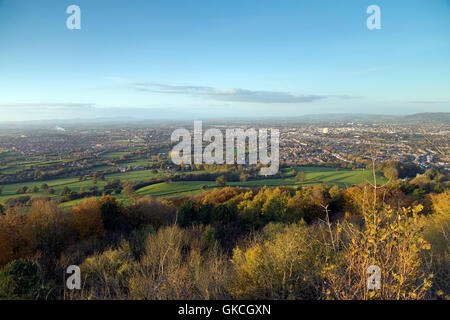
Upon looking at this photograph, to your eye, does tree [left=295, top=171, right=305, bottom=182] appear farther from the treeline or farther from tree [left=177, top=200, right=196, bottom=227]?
tree [left=177, top=200, right=196, bottom=227]

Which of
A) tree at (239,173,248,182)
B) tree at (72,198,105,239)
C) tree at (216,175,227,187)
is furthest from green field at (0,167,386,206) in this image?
tree at (72,198,105,239)

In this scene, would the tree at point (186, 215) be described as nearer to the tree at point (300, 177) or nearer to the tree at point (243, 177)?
the tree at point (243, 177)

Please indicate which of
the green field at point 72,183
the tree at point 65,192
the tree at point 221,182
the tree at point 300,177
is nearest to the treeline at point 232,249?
the tree at point 221,182

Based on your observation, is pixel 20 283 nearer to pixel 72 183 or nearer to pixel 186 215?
pixel 186 215

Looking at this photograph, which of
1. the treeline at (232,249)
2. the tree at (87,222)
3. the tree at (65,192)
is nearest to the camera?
the treeline at (232,249)

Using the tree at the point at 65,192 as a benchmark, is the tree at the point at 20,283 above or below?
above

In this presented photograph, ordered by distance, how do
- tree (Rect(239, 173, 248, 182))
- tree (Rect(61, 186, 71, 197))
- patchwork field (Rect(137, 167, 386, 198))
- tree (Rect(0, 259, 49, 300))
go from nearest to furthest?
tree (Rect(0, 259, 49, 300)), tree (Rect(61, 186, 71, 197)), patchwork field (Rect(137, 167, 386, 198)), tree (Rect(239, 173, 248, 182))

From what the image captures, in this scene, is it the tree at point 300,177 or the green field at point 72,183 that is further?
the tree at point 300,177

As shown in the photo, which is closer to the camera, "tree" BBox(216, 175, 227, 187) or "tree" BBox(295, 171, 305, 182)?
"tree" BBox(216, 175, 227, 187)

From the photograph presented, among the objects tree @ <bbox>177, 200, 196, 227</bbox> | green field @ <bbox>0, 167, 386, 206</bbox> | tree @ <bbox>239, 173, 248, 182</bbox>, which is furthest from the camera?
tree @ <bbox>239, 173, 248, 182</bbox>

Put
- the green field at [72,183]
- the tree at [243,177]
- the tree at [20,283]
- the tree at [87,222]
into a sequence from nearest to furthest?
the tree at [20,283], the tree at [87,222], the green field at [72,183], the tree at [243,177]

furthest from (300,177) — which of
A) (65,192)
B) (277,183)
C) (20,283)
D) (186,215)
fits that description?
(20,283)
